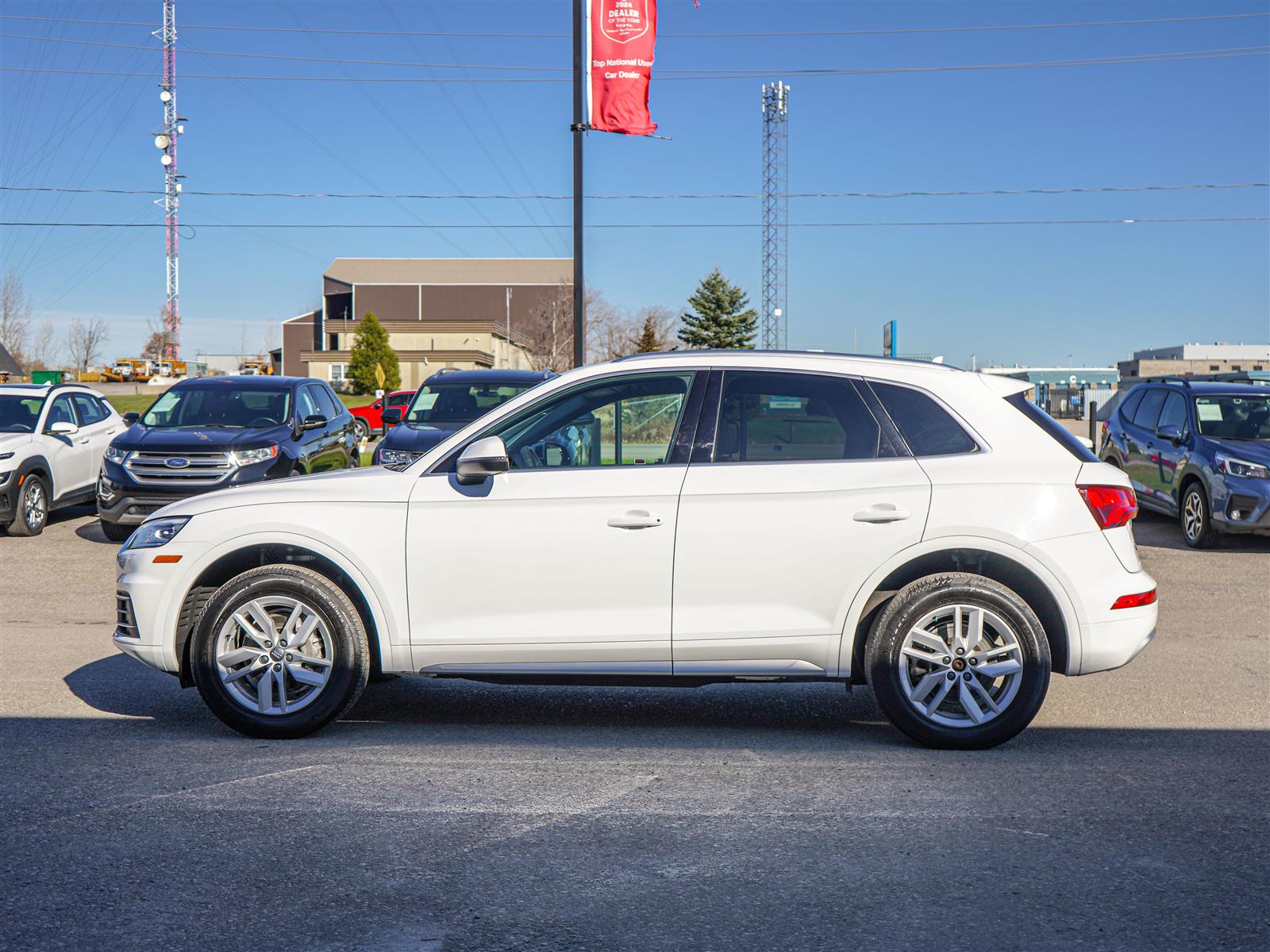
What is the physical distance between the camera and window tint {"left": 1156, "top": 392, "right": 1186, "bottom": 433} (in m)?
Answer: 14.1

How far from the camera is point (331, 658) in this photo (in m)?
5.70

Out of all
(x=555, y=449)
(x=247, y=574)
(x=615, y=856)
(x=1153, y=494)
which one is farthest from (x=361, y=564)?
(x=1153, y=494)

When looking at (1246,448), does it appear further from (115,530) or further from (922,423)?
(115,530)

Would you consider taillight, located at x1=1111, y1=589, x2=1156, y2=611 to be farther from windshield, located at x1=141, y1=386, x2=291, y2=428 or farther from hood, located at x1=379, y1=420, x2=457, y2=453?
windshield, located at x1=141, y1=386, x2=291, y2=428

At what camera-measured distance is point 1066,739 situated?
5926mm

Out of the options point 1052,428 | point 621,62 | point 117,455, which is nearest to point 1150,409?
point 621,62

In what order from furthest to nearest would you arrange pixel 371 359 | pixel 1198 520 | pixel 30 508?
pixel 371 359
pixel 30 508
pixel 1198 520

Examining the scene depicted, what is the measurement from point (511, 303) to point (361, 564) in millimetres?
105444

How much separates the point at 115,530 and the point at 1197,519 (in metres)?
11.9

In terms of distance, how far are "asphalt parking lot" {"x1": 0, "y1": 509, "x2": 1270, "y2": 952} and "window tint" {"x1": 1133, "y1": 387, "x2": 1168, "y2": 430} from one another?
854 centimetres

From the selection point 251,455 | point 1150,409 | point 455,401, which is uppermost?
point 455,401

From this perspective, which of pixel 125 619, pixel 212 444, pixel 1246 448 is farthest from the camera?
pixel 212 444

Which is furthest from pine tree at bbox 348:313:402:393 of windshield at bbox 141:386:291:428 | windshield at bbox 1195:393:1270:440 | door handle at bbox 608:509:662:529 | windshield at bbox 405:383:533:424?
door handle at bbox 608:509:662:529

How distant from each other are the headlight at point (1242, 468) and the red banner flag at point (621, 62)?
359 inches
